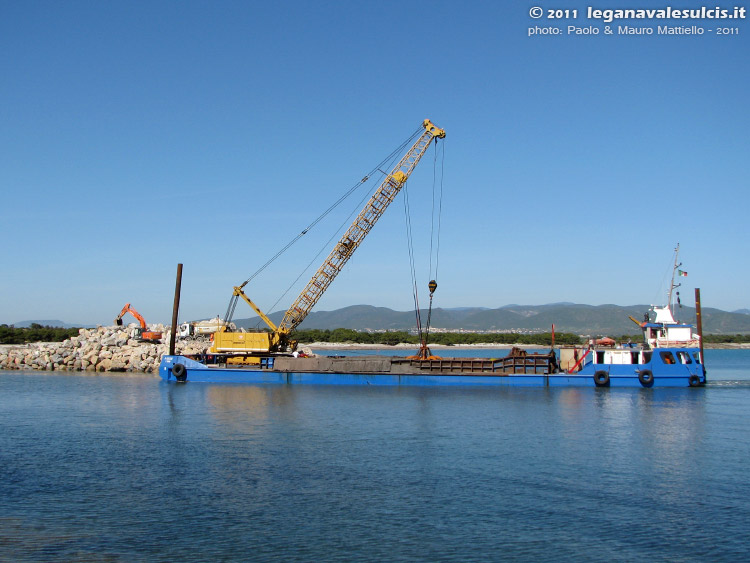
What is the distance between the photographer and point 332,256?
160 ft

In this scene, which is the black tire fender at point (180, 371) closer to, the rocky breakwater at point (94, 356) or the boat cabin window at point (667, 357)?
the rocky breakwater at point (94, 356)

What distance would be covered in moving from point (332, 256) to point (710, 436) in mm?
30069

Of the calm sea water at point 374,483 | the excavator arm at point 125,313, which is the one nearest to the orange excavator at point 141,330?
the excavator arm at point 125,313

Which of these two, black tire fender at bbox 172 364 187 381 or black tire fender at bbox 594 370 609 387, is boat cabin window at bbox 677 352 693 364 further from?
black tire fender at bbox 172 364 187 381

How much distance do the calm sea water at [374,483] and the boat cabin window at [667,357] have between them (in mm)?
8265

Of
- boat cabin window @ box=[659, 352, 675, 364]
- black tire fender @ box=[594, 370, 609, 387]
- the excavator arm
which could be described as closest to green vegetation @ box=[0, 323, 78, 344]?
the excavator arm

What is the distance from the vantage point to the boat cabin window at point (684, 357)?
131 ft

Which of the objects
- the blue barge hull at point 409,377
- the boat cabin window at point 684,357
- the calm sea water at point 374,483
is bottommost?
the calm sea water at point 374,483

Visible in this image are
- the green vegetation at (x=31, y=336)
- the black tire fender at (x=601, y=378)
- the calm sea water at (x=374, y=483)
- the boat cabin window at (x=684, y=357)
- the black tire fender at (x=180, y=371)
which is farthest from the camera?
the green vegetation at (x=31, y=336)

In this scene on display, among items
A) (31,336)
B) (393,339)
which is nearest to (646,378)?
(31,336)

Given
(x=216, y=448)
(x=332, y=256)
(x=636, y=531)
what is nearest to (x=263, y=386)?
(x=332, y=256)

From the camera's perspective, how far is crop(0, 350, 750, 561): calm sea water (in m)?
12.6

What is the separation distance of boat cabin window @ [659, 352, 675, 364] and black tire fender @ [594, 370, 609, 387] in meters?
3.65

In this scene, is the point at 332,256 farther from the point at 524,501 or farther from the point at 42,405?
the point at 524,501
